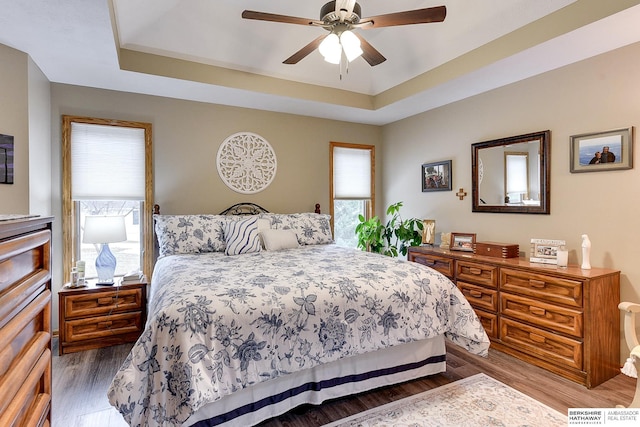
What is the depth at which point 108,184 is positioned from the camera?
3.59m

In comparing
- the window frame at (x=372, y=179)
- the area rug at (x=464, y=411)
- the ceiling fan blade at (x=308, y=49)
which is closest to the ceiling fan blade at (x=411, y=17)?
the ceiling fan blade at (x=308, y=49)

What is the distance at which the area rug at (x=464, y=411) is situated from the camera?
2.06 metres

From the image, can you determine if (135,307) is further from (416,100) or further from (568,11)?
(568,11)

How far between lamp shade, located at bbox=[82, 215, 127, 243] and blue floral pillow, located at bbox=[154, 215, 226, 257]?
40 cm

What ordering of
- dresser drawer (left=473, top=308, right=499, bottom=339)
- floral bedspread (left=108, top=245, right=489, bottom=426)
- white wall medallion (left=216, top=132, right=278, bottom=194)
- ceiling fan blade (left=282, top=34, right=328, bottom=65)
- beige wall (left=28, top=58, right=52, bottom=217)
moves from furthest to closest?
white wall medallion (left=216, top=132, right=278, bottom=194) → dresser drawer (left=473, top=308, right=499, bottom=339) → beige wall (left=28, top=58, right=52, bottom=217) → ceiling fan blade (left=282, top=34, right=328, bottom=65) → floral bedspread (left=108, top=245, right=489, bottom=426)

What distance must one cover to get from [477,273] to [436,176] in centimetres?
150

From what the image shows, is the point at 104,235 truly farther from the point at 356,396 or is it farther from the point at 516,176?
the point at 516,176

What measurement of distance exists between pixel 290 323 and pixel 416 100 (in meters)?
3.17

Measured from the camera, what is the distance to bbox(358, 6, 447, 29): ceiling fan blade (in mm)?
2072

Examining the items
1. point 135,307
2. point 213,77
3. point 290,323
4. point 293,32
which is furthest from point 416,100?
point 135,307

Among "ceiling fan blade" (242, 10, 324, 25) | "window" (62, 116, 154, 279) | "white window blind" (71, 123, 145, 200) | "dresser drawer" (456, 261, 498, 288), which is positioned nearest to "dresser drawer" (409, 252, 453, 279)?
"dresser drawer" (456, 261, 498, 288)

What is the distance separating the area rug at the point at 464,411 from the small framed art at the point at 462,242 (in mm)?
1526

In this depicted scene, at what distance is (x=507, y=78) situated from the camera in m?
3.34

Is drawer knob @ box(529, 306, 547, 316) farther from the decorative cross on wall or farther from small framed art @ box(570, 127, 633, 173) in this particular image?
the decorative cross on wall
